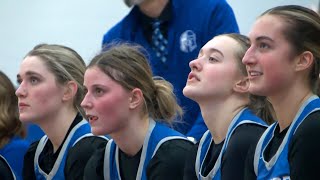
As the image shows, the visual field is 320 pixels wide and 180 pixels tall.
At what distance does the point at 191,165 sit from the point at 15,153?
1210 mm

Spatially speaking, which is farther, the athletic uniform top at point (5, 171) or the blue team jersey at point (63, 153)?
the athletic uniform top at point (5, 171)

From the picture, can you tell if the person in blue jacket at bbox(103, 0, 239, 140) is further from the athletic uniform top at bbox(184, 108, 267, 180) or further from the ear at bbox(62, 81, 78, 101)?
the athletic uniform top at bbox(184, 108, 267, 180)

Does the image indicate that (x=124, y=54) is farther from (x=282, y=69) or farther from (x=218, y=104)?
(x=282, y=69)

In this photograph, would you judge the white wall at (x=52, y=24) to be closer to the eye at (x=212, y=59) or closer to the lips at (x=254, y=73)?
the eye at (x=212, y=59)

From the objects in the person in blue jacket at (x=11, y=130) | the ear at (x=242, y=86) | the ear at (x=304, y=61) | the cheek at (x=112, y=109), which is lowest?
the person in blue jacket at (x=11, y=130)

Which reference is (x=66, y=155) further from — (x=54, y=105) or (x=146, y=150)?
(x=146, y=150)

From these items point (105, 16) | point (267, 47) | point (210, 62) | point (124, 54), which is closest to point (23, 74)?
point (124, 54)

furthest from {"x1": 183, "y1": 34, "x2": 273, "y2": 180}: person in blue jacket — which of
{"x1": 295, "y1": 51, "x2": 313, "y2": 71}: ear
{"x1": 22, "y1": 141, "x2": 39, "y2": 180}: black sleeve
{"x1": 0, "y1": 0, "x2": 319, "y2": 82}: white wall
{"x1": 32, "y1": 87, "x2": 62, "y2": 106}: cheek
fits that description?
{"x1": 0, "y1": 0, "x2": 319, "y2": 82}: white wall

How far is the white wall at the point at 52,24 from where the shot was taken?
Result: 518 cm

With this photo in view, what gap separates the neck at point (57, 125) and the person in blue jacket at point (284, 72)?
1197 millimetres

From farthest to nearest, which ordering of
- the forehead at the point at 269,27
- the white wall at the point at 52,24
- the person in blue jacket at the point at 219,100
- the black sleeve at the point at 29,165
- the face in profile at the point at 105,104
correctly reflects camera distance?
the white wall at the point at 52,24 → the black sleeve at the point at 29,165 → the face in profile at the point at 105,104 → the person in blue jacket at the point at 219,100 → the forehead at the point at 269,27

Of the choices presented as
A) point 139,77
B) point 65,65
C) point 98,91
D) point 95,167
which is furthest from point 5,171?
point 139,77

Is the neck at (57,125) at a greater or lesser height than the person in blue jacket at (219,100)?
lesser

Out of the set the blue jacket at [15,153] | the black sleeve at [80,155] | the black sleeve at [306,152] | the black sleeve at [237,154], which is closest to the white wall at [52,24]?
the blue jacket at [15,153]
